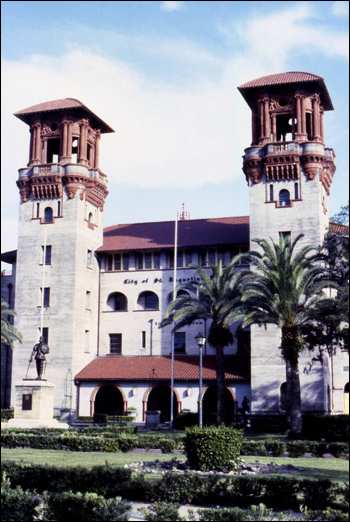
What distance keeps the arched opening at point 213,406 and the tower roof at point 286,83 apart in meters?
23.0

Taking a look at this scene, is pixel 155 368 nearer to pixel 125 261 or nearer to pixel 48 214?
pixel 125 261

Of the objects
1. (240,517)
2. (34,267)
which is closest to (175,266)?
(34,267)

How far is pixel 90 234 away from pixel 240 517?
149ft

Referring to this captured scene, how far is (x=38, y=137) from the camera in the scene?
57.2 meters

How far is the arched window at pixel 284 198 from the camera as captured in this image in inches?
1974

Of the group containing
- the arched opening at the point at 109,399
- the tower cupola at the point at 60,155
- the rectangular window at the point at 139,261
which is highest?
the tower cupola at the point at 60,155

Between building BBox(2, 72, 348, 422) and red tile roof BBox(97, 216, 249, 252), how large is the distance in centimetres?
19

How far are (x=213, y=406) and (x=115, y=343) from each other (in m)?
10.0

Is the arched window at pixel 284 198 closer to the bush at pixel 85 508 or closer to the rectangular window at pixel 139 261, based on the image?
the rectangular window at pixel 139 261

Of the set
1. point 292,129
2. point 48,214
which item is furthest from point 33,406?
point 292,129

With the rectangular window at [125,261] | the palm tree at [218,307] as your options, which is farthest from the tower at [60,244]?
the palm tree at [218,307]

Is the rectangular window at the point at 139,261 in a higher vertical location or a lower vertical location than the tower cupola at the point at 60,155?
lower

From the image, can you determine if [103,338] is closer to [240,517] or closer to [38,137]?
[38,137]

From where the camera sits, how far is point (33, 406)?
128 ft
